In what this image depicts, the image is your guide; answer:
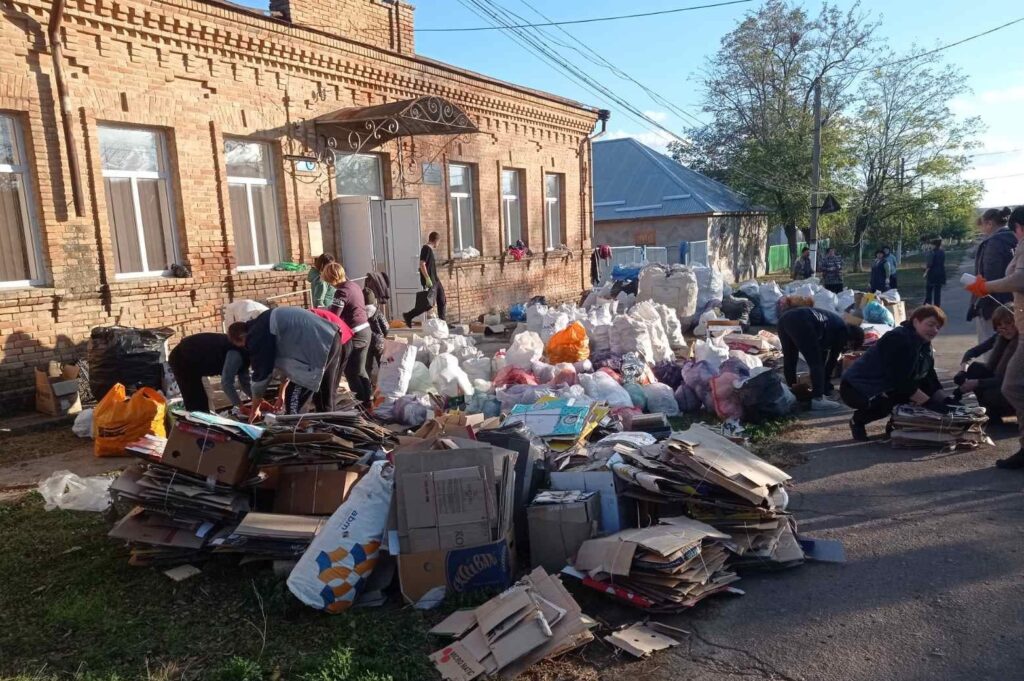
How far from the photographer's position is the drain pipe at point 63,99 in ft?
26.4

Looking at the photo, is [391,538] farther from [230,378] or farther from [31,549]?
[230,378]

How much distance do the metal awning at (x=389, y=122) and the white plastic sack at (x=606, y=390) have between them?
5640 millimetres

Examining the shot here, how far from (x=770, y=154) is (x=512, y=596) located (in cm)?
3194

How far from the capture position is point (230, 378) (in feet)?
20.4

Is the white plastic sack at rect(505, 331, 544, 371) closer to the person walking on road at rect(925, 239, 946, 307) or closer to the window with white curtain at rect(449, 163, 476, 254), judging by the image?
the window with white curtain at rect(449, 163, 476, 254)

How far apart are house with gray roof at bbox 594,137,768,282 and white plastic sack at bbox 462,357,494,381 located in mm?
18714

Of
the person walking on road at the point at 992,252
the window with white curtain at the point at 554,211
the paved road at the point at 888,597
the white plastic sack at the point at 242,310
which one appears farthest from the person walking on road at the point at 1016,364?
the window with white curtain at the point at 554,211

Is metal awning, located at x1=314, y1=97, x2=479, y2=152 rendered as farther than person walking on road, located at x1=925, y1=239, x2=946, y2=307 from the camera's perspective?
No

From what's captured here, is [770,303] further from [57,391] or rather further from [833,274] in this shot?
[57,391]

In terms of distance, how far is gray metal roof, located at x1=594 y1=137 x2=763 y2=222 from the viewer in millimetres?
29375

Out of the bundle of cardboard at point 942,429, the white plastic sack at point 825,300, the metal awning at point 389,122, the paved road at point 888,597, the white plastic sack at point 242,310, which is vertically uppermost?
the metal awning at point 389,122

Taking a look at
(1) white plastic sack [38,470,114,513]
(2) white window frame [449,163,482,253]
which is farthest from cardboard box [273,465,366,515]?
(2) white window frame [449,163,482,253]

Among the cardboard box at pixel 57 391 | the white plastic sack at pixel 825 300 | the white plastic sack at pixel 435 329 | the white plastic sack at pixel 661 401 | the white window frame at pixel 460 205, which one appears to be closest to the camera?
the white plastic sack at pixel 661 401

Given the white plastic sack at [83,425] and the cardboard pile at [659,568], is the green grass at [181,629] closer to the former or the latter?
the cardboard pile at [659,568]
